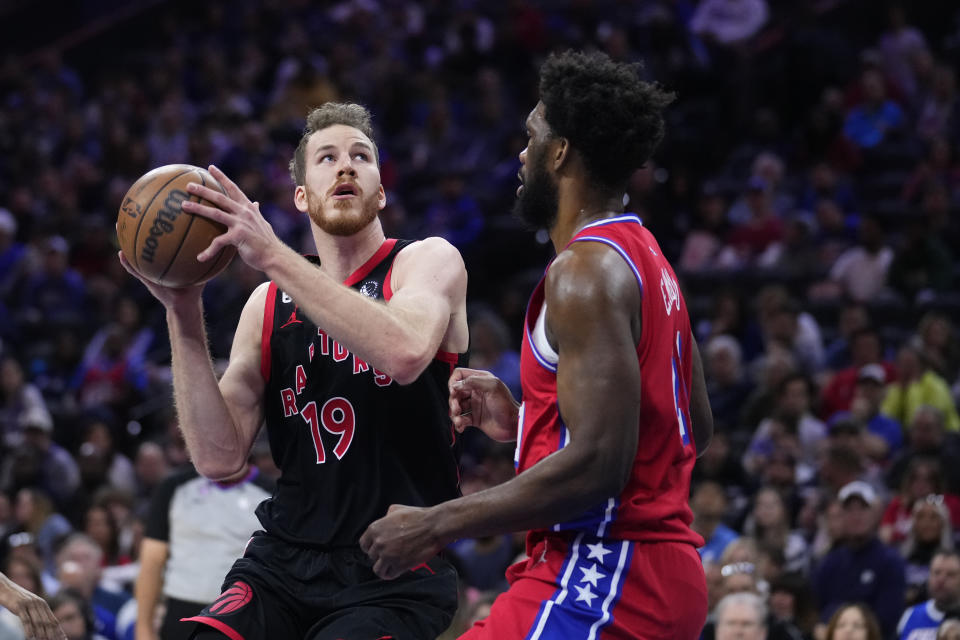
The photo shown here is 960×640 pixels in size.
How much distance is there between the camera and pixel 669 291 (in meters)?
3.54

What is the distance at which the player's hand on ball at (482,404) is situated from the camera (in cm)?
Result: 395

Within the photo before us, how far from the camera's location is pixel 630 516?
11.3ft

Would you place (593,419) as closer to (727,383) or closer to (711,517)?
(711,517)

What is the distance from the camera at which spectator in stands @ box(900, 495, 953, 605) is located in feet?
27.3

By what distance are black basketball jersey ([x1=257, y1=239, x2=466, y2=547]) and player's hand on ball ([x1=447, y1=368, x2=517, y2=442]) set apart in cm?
17

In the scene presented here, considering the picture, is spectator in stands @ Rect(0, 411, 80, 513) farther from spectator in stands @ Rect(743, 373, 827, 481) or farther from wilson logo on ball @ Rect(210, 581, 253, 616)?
Answer: wilson logo on ball @ Rect(210, 581, 253, 616)

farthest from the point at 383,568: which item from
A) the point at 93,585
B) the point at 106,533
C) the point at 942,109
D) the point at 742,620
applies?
the point at 942,109

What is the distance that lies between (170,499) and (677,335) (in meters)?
4.35

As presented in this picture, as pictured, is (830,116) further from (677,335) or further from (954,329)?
(677,335)

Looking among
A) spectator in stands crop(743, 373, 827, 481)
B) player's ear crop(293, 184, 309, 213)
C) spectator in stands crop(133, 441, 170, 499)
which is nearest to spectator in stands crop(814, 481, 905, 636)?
spectator in stands crop(743, 373, 827, 481)

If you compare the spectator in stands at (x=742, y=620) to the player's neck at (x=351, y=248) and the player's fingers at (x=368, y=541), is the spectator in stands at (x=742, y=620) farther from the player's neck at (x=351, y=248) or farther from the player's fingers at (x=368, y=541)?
the player's fingers at (x=368, y=541)

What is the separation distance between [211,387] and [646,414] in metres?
1.48

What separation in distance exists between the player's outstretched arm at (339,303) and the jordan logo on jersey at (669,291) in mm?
704

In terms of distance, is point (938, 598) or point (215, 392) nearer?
point (215, 392)
